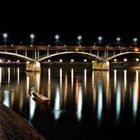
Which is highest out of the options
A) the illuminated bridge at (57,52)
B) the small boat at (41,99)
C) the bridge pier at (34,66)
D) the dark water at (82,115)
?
the illuminated bridge at (57,52)

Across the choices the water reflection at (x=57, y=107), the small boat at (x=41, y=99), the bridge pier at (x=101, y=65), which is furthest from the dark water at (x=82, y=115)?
the bridge pier at (x=101, y=65)

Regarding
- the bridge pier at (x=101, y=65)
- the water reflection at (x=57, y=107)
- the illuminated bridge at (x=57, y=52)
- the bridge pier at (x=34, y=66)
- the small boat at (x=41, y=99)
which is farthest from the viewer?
the bridge pier at (x=101, y=65)

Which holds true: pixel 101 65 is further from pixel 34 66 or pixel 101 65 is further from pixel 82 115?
pixel 82 115

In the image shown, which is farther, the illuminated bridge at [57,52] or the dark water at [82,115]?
the illuminated bridge at [57,52]

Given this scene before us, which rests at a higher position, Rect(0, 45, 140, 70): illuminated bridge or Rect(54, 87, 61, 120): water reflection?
Rect(0, 45, 140, 70): illuminated bridge

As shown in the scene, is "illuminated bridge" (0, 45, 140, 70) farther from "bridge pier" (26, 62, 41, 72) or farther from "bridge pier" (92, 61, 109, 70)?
"bridge pier" (26, 62, 41, 72)

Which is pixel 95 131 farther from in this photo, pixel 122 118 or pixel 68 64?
pixel 68 64

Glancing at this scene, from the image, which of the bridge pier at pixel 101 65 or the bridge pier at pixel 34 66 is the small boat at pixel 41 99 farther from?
the bridge pier at pixel 101 65

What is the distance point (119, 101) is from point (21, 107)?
36.0ft

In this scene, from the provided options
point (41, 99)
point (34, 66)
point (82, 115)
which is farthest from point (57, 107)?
point (34, 66)

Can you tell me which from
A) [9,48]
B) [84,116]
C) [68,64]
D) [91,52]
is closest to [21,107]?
[84,116]

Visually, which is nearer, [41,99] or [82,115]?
[82,115]

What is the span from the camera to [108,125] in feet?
84.5

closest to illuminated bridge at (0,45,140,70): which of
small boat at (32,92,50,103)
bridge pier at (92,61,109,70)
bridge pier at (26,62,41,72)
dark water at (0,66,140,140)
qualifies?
bridge pier at (92,61,109,70)
